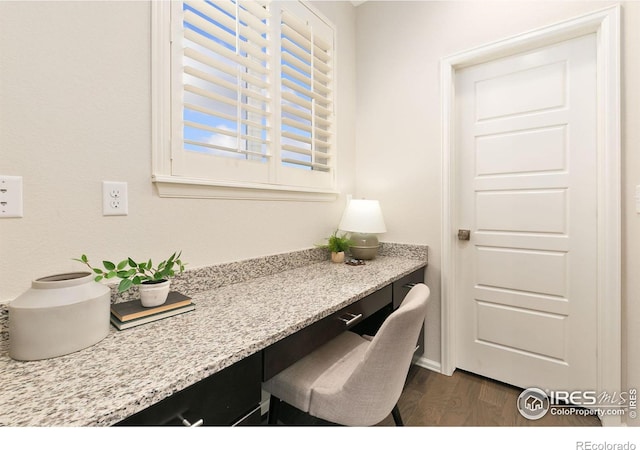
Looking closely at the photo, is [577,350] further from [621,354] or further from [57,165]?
[57,165]

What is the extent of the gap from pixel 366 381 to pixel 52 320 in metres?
0.84

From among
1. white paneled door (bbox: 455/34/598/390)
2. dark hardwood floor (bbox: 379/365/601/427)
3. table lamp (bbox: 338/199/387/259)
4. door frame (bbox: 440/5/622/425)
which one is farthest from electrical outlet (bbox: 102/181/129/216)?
door frame (bbox: 440/5/622/425)

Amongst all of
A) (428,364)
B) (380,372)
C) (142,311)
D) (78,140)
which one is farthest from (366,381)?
(428,364)

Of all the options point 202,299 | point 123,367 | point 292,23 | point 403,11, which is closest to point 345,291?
point 202,299

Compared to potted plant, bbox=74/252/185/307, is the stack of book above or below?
below

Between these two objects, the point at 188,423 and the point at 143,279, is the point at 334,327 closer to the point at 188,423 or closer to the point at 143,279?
the point at 188,423

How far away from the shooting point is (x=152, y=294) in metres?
0.92

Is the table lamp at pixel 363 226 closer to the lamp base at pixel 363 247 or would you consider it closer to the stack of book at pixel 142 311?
the lamp base at pixel 363 247

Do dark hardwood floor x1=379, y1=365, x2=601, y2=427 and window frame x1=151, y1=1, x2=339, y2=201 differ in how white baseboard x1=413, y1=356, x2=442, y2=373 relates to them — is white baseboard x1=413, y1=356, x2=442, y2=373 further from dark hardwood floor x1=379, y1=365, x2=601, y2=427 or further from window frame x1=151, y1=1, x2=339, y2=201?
window frame x1=151, y1=1, x2=339, y2=201

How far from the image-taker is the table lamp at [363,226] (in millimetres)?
1866

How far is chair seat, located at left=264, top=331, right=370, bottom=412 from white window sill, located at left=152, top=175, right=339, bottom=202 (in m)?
0.80

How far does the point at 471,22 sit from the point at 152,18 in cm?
177

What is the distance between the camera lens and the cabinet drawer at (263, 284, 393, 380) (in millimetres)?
845

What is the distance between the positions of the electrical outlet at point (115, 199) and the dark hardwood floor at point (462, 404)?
1.51m
